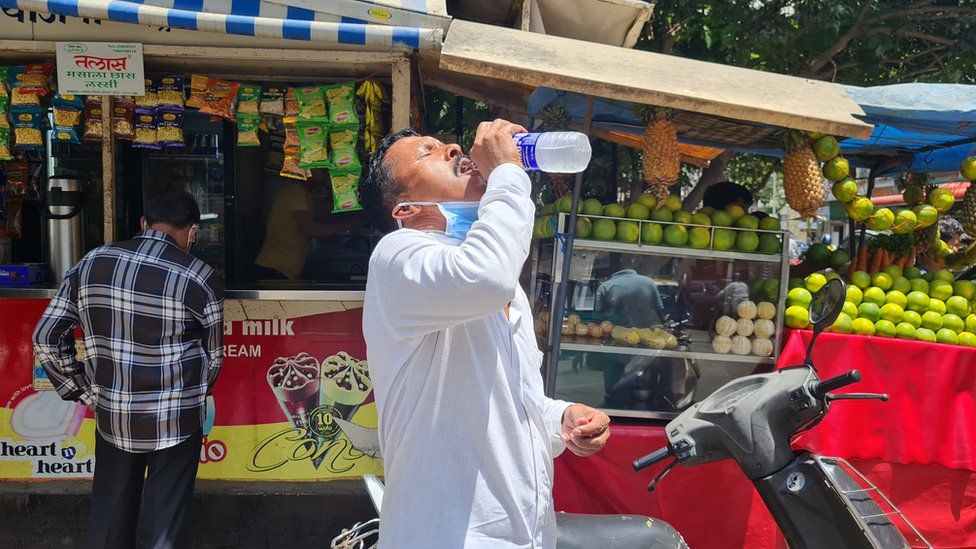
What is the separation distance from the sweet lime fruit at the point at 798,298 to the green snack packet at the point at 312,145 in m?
2.61

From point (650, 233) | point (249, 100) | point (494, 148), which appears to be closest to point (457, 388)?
point (494, 148)

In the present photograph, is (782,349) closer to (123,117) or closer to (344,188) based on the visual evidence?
(344,188)

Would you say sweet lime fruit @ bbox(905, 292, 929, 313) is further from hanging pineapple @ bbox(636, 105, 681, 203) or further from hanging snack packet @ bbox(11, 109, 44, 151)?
hanging snack packet @ bbox(11, 109, 44, 151)

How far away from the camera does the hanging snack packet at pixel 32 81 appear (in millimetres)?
3939

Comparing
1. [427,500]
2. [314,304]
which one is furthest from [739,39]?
[427,500]

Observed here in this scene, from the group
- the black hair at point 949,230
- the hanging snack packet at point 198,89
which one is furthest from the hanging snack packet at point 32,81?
the black hair at point 949,230

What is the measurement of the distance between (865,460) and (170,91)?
13.9 ft

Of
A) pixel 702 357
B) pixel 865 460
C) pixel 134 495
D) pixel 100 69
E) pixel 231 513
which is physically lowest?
pixel 231 513

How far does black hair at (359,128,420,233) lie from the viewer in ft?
5.88

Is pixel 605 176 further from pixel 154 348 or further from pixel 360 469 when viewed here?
pixel 154 348

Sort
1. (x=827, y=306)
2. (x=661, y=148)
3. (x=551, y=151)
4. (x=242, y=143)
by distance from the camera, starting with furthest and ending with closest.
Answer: (x=242, y=143), (x=661, y=148), (x=827, y=306), (x=551, y=151)

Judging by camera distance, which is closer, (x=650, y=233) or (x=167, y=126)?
(x=650, y=233)

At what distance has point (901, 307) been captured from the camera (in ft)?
12.8

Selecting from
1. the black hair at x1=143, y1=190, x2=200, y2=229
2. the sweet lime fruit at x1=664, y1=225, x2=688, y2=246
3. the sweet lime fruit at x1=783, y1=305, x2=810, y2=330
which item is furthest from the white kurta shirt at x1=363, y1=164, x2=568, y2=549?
the sweet lime fruit at x1=783, y1=305, x2=810, y2=330
